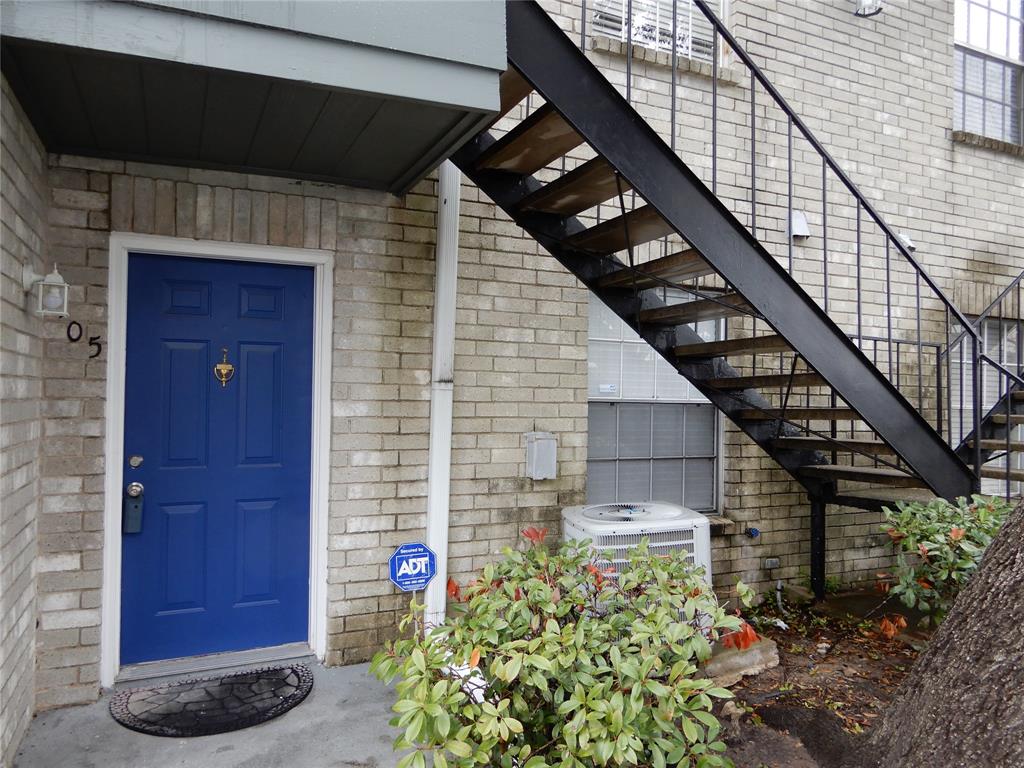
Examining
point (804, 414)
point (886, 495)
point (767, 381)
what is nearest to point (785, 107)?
point (767, 381)

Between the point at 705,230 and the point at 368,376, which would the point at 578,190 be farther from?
the point at 368,376

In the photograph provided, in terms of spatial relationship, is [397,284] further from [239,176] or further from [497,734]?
[497,734]

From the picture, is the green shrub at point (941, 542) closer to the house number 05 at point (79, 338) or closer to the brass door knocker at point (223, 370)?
the brass door knocker at point (223, 370)

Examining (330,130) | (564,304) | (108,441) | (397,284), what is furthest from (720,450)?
(108,441)

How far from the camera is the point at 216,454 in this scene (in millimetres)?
3434

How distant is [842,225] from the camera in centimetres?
507

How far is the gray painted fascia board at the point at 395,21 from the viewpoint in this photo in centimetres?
221

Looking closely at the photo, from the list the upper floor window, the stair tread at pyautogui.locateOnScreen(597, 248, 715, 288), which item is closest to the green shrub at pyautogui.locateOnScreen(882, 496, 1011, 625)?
the stair tread at pyautogui.locateOnScreen(597, 248, 715, 288)

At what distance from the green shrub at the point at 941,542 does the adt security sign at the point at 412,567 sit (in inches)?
97.9

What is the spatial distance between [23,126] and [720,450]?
4.20 metres

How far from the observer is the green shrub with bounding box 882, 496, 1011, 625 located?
341 centimetres

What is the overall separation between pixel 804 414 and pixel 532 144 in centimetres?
219

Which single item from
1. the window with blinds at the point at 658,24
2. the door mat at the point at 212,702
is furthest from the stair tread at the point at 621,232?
the door mat at the point at 212,702

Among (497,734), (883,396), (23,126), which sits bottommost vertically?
(497,734)
